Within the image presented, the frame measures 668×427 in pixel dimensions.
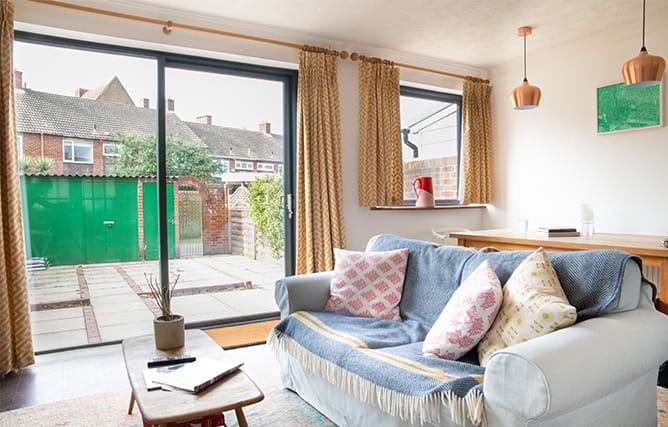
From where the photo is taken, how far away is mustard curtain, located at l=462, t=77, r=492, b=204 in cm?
480

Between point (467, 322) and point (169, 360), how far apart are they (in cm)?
117

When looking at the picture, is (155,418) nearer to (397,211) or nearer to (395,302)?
(395,302)

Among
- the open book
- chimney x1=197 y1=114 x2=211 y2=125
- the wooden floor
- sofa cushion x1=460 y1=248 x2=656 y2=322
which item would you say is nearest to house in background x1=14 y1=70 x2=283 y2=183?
chimney x1=197 y1=114 x2=211 y2=125

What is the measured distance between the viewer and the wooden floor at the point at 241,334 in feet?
10.9

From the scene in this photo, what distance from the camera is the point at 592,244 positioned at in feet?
9.52

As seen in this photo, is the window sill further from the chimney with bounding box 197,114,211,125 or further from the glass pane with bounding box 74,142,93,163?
the glass pane with bounding box 74,142,93,163

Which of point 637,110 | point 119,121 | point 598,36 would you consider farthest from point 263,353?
point 598,36

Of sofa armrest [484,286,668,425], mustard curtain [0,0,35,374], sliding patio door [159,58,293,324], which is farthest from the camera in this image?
sliding patio door [159,58,293,324]

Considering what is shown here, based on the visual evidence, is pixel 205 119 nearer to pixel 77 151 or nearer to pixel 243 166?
pixel 243 166

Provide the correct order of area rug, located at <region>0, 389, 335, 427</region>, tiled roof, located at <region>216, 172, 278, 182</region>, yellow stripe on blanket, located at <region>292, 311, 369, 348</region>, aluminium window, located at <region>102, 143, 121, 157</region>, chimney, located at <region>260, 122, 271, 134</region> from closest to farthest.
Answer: yellow stripe on blanket, located at <region>292, 311, 369, 348</region> → area rug, located at <region>0, 389, 335, 427</region> → aluminium window, located at <region>102, 143, 121, 157</region> → tiled roof, located at <region>216, 172, 278, 182</region> → chimney, located at <region>260, 122, 271, 134</region>

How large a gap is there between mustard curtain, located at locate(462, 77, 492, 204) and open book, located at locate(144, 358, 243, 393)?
3618 mm

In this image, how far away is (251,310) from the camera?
3893 millimetres

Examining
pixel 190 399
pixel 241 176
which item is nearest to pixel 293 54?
pixel 241 176

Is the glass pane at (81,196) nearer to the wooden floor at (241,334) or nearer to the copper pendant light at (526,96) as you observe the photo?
the wooden floor at (241,334)
